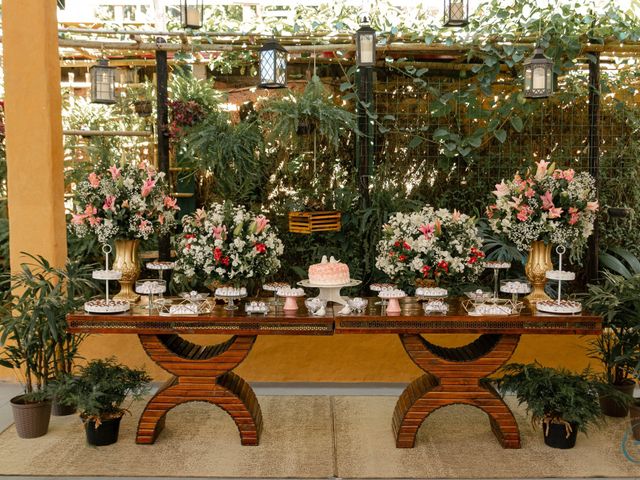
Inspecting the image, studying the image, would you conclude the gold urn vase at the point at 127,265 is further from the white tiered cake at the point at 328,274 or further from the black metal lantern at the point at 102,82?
the black metal lantern at the point at 102,82

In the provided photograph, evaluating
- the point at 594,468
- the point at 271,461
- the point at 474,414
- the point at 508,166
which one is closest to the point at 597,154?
the point at 508,166

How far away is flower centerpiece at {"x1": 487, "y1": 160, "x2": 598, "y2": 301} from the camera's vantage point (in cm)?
506

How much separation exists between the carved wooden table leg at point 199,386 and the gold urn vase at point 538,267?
2.03 m

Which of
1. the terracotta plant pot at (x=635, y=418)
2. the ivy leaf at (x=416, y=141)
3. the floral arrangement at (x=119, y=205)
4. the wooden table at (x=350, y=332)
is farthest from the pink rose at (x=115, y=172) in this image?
the terracotta plant pot at (x=635, y=418)

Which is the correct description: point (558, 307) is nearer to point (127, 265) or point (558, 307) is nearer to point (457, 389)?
point (457, 389)

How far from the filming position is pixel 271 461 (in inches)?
186

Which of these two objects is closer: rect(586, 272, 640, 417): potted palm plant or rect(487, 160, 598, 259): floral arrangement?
rect(487, 160, 598, 259): floral arrangement

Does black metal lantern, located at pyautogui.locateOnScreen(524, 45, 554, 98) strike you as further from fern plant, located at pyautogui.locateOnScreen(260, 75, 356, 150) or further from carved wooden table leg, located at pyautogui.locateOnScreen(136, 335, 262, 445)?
carved wooden table leg, located at pyautogui.locateOnScreen(136, 335, 262, 445)

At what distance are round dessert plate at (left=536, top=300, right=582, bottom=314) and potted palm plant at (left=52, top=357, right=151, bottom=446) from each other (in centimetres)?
275

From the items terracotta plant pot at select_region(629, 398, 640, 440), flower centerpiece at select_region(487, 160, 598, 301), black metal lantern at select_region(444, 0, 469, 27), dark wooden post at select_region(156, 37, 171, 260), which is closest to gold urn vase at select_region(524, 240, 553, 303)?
flower centerpiece at select_region(487, 160, 598, 301)

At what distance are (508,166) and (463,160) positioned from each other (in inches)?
18.0

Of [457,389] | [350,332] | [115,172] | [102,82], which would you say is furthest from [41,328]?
[457,389]

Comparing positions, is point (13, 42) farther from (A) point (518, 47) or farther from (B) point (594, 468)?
(B) point (594, 468)

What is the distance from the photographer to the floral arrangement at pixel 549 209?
16.6 ft
